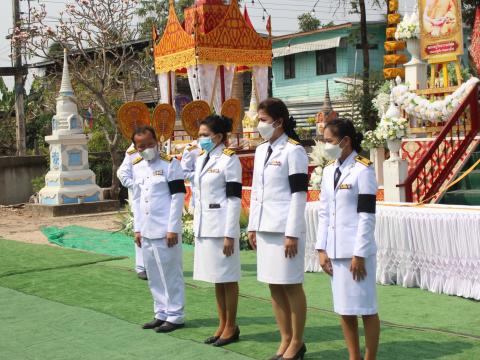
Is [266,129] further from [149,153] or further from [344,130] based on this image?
[149,153]

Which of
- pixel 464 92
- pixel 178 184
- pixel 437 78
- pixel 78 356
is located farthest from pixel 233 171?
pixel 437 78

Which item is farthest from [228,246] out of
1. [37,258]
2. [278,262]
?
[37,258]

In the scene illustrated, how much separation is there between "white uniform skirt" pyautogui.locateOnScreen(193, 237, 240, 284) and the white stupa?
39.9ft

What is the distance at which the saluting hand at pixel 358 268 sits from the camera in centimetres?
432

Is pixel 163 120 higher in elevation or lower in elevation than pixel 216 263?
higher

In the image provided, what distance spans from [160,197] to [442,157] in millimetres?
5532

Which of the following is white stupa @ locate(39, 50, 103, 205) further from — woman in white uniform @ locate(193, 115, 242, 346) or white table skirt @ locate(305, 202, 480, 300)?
woman in white uniform @ locate(193, 115, 242, 346)

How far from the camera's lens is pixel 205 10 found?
15805mm

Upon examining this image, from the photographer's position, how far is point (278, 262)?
15.8 feet

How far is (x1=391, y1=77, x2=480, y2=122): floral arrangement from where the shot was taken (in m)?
11.5

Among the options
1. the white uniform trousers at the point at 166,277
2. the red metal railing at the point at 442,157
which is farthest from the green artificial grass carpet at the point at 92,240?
the white uniform trousers at the point at 166,277

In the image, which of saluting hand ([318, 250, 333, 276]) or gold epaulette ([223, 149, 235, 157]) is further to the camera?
gold epaulette ([223, 149, 235, 157])

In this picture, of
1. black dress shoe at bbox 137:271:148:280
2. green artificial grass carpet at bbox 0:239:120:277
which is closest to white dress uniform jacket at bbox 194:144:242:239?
black dress shoe at bbox 137:271:148:280

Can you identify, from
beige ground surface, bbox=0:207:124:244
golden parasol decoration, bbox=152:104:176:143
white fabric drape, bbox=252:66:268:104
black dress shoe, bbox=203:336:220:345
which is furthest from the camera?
white fabric drape, bbox=252:66:268:104
